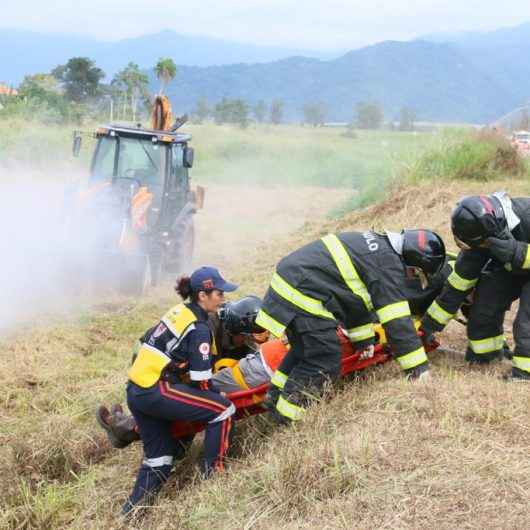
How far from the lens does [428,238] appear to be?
4988 mm

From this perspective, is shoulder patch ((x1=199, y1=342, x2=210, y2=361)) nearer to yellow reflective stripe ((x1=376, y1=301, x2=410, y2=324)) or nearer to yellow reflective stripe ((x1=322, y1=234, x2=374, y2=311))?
yellow reflective stripe ((x1=322, y1=234, x2=374, y2=311))

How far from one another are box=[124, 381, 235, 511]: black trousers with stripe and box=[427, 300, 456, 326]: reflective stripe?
1.75 m

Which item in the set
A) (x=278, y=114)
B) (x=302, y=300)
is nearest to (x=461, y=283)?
(x=302, y=300)

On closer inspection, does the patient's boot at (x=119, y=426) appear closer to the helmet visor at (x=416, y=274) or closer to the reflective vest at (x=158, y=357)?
the reflective vest at (x=158, y=357)

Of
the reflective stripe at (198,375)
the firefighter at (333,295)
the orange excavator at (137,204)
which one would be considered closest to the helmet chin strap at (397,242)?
the firefighter at (333,295)

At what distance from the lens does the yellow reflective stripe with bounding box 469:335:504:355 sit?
5.65m

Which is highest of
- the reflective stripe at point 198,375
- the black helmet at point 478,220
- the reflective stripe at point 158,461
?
the black helmet at point 478,220

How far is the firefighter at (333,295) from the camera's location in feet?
15.8

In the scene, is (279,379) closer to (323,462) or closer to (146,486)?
(146,486)

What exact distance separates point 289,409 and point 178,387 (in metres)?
0.75

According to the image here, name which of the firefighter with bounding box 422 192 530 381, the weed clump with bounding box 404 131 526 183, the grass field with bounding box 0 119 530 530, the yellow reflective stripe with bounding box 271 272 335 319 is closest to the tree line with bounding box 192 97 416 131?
the weed clump with bounding box 404 131 526 183

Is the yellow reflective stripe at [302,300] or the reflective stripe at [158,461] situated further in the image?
the yellow reflective stripe at [302,300]

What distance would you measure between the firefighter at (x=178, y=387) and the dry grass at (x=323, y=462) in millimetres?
201

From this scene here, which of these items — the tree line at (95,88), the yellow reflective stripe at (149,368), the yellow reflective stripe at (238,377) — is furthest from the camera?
the tree line at (95,88)
